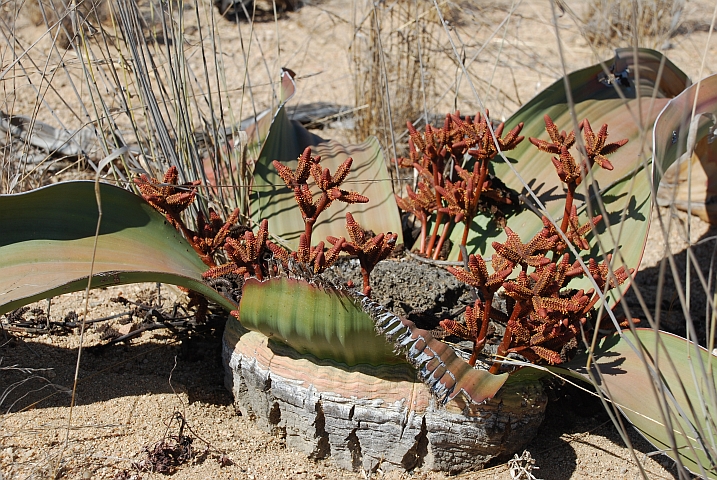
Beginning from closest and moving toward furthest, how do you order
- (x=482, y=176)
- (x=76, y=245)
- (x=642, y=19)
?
1. (x=76, y=245)
2. (x=482, y=176)
3. (x=642, y=19)

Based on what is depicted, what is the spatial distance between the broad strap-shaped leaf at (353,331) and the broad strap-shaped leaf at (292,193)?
378 mm

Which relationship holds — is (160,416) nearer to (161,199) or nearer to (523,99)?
(161,199)

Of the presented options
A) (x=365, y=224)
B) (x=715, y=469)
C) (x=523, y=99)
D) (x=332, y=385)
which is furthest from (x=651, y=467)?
(x=523, y=99)

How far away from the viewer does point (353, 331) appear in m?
1.01

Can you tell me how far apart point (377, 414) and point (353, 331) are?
0.65 feet

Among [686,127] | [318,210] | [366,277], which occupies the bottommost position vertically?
[366,277]

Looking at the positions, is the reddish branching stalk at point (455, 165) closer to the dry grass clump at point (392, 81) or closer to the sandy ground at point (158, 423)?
the sandy ground at point (158, 423)

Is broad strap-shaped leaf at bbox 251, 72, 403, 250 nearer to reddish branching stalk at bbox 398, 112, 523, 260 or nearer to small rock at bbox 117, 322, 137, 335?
reddish branching stalk at bbox 398, 112, 523, 260

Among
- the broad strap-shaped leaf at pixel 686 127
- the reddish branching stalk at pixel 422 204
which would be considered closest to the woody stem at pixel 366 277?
the reddish branching stalk at pixel 422 204

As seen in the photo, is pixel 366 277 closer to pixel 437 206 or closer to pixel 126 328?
pixel 437 206

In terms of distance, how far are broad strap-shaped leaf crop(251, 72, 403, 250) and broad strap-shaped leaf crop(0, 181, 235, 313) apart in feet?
Answer: 0.98

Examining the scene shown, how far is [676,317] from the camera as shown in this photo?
1777 millimetres

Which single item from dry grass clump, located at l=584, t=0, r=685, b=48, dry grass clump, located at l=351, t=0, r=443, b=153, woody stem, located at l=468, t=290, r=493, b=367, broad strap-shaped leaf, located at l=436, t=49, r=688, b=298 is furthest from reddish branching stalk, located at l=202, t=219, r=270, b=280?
dry grass clump, located at l=584, t=0, r=685, b=48

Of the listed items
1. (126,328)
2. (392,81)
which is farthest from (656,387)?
(392,81)
